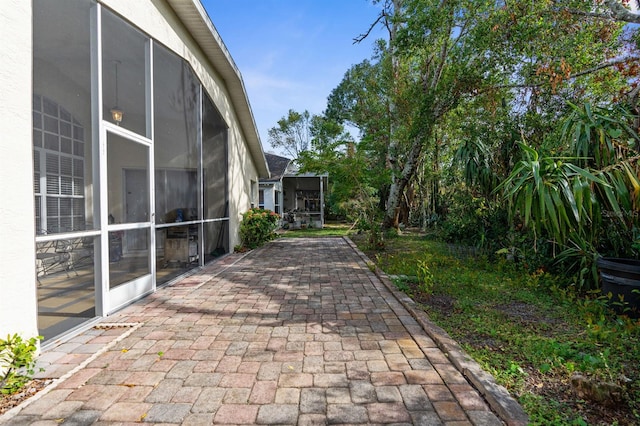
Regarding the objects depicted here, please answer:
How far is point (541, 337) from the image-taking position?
3.00 meters

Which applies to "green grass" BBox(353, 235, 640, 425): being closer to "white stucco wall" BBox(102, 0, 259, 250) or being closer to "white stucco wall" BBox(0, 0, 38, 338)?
"white stucco wall" BBox(0, 0, 38, 338)

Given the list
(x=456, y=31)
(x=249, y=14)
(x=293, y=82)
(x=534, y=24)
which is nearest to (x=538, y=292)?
(x=534, y=24)

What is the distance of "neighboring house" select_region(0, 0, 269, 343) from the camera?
94.2 inches

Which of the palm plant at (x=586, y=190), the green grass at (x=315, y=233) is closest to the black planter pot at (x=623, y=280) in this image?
the palm plant at (x=586, y=190)

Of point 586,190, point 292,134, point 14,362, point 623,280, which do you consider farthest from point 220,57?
point 292,134

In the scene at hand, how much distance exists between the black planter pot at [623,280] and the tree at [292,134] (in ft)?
102

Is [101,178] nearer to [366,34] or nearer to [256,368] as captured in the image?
[256,368]

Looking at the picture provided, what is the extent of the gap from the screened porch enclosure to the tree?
29.1 m

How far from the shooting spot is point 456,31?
862 cm

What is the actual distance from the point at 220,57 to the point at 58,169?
4.31 m

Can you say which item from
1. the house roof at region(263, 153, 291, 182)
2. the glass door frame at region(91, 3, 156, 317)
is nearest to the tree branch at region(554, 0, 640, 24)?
the glass door frame at region(91, 3, 156, 317)

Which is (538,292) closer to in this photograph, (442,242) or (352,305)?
(352,305)

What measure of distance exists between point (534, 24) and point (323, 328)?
282 inches

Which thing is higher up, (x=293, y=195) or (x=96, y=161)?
(x=293, y=195)
